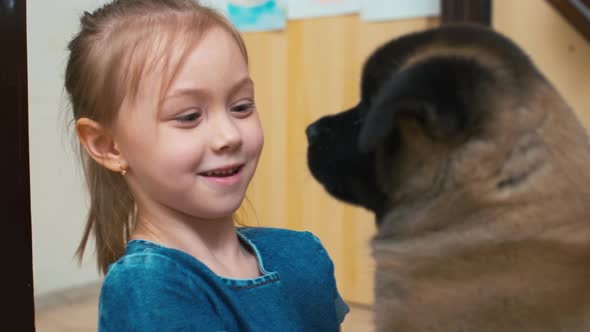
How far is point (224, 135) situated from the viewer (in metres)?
0.77

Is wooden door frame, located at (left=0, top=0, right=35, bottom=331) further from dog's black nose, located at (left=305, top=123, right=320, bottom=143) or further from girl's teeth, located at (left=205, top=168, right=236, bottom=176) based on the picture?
dog's black nose, located at (left=305, top=123, right=320, bottom=143)

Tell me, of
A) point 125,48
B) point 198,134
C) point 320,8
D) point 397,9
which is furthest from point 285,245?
point 320,8

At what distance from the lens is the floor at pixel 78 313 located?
3.84 feet

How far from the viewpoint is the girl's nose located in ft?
2.53

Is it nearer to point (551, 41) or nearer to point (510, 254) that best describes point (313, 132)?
point (510, 254)

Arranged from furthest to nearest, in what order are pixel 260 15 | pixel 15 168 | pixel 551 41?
pixel 260 15 < pixel 551 41 < pixel 15 168

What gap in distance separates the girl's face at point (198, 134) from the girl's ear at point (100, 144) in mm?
21

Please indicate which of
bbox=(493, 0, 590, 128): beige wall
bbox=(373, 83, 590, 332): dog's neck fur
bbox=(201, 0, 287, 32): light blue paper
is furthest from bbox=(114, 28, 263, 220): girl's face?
bbox=(493, 0, 590, 128): beige wall

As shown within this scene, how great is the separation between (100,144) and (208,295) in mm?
274

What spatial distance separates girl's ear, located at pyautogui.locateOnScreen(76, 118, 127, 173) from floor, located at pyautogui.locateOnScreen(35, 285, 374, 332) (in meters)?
0.40

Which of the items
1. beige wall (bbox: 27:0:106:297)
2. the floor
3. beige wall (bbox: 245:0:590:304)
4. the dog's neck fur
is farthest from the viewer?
beige wall (bbox: 245:0:590:304)

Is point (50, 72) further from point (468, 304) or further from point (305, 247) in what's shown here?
point (468, 304)

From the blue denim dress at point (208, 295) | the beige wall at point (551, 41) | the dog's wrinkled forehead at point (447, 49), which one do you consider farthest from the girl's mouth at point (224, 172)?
the beige wall at point (551, 41)

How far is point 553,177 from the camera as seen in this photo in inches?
26.9
